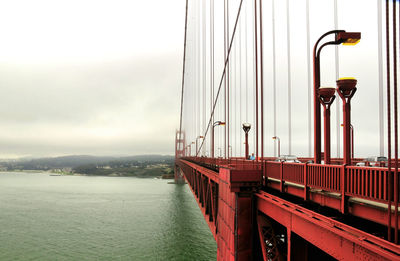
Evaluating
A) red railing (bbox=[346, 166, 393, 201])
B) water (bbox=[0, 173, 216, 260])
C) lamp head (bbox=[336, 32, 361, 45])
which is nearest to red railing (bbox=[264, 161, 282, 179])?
red railing (bbox=[346, 166, 393, 201])

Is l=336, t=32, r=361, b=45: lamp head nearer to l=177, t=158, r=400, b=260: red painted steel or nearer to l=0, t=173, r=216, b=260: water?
l=177, t=158, r=400, b=260: red painted steel

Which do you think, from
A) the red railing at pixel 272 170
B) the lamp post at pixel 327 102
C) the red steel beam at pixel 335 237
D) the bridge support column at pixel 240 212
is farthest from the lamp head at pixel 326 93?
the red steel beam at pixel 335 237

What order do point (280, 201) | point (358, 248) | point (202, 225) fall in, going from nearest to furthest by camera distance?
point (358, 248) < point (280, 201) < point (202, 225)

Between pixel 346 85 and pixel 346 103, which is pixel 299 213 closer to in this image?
pixel 346 103

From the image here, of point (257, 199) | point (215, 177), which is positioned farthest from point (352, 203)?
point (215, 177)

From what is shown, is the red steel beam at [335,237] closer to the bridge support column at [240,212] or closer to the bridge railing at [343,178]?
the bridge railing at [343,178]

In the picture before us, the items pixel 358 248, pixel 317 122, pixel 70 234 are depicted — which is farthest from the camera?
pixel 70 234

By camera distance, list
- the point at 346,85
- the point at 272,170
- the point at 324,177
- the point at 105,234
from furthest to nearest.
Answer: the point at 105,234 < the point at 272,170 < the point at 346,85 < the point at 324,177

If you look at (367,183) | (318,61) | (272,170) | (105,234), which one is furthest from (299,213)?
(105,234)

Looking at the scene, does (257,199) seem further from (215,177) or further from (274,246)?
(215,177)
